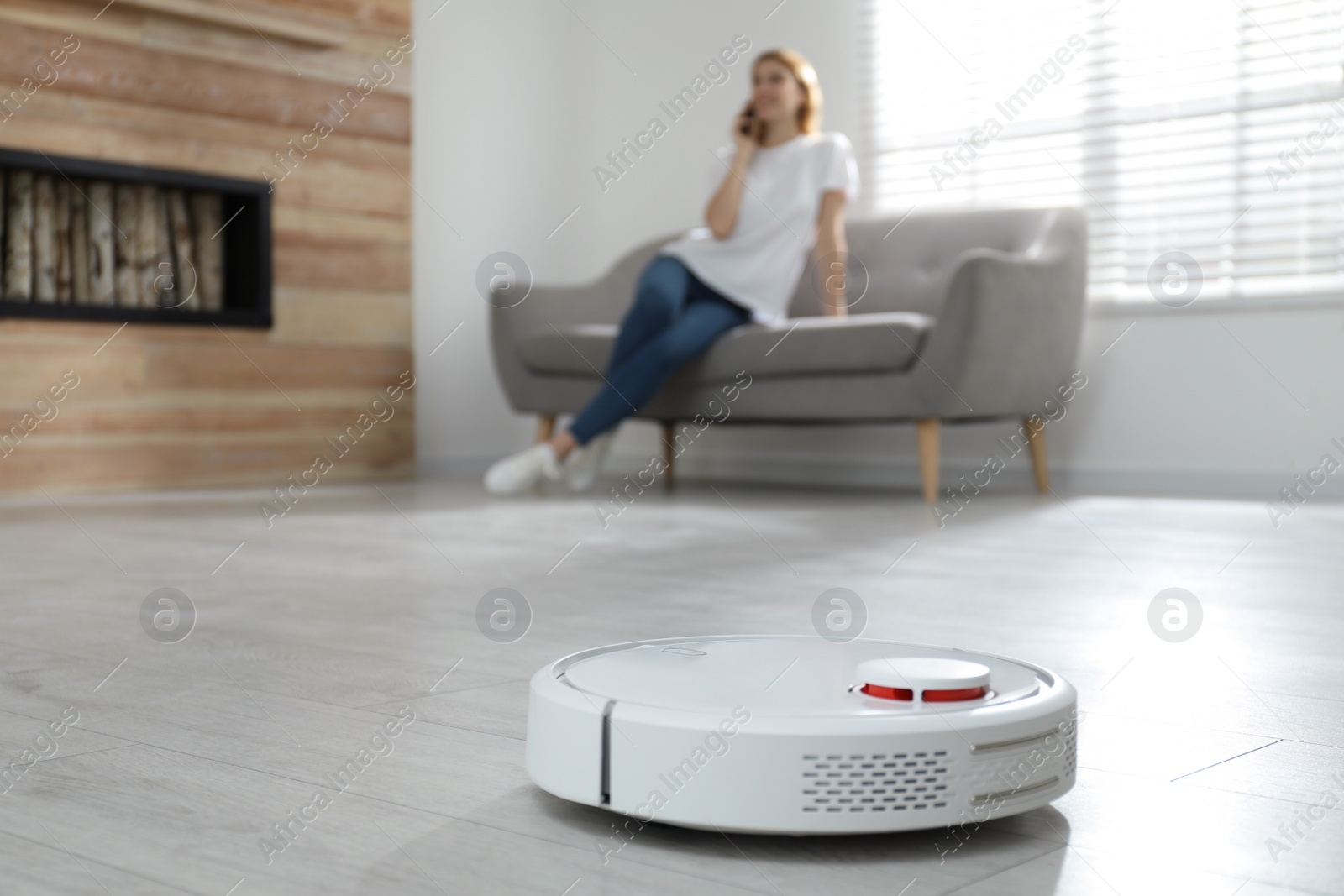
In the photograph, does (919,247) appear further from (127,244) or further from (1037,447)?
(127,244)

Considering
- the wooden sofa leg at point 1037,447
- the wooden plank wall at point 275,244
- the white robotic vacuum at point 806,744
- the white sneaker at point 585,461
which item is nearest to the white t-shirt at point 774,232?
the white sneaker at point 585,461

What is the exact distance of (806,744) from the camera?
69cm

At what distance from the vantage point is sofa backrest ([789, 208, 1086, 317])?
12.2 ft

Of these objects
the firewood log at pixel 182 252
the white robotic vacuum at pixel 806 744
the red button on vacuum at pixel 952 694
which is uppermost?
the firewood log at pixel 182 252

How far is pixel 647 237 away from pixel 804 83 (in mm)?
1287

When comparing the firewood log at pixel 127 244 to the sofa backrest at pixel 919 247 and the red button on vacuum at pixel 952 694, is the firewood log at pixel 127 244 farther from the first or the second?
the red button on vacuum at pixel 952 694

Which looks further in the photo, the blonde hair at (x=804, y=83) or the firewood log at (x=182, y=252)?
the firewood log at (x=182, y=252)

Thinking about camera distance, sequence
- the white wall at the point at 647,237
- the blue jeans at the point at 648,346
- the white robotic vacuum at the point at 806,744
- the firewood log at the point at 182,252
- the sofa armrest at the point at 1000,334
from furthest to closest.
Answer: the firewood log at the point at 182,252 → the white wall at the point at 647,237 → the blue jeans at the point at 648,346 → the sofa armrest at the point at 1000,334 → the white robotic vacuum at the point at 806,744

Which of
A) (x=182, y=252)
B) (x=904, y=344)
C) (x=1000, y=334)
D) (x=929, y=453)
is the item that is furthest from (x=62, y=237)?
(x=1000, y=334)

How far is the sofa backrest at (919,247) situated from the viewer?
371 centimetres

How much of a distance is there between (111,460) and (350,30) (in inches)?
60.1

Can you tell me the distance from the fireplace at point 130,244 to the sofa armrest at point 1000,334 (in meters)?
2.04

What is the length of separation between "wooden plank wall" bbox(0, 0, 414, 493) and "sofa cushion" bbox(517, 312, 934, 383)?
815mm

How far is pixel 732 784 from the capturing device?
27.6 inches
